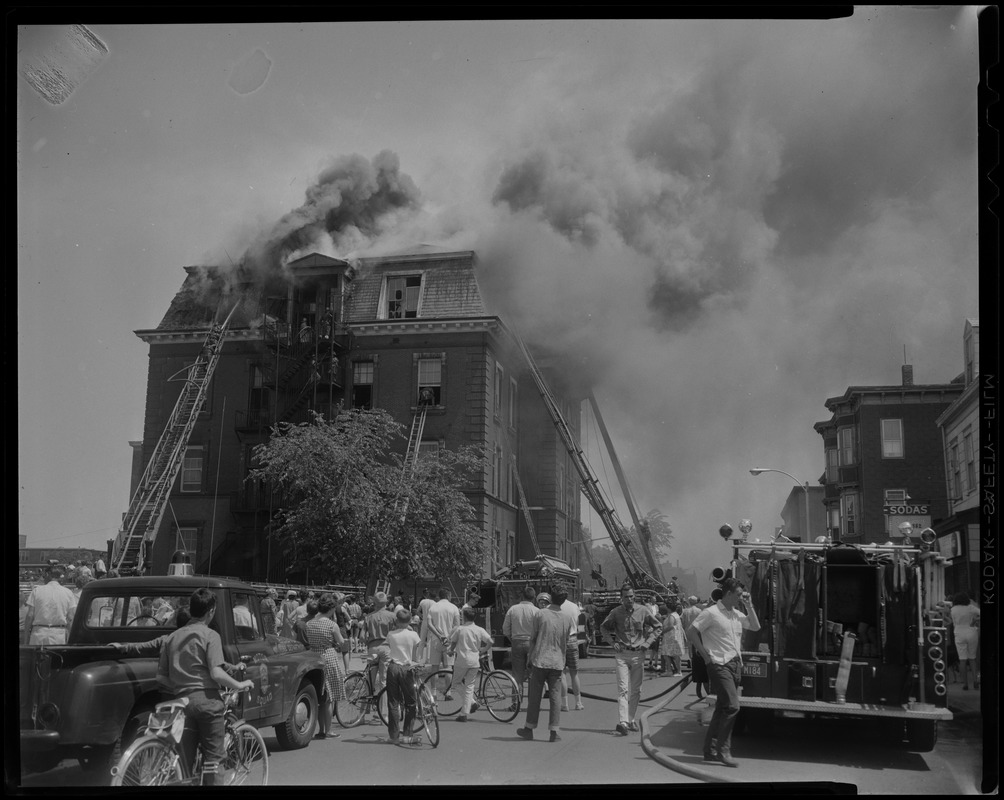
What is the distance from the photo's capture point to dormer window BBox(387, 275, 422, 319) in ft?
83.0

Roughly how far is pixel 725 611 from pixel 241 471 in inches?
934

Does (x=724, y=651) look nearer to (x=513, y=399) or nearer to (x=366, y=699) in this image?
(x=366, y=699)

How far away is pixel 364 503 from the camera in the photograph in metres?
23.5

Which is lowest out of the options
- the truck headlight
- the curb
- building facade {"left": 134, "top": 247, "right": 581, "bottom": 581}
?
the curb

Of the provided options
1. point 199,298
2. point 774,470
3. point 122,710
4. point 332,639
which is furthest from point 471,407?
point 122,710

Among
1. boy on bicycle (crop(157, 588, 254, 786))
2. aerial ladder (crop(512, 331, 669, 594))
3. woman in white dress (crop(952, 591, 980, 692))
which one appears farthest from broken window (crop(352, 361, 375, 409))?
boy on bicycle (crop(157, 588, 254, 786))

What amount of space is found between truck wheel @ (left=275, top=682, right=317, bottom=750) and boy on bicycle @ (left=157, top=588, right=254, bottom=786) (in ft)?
8.40

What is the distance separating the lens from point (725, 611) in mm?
9578

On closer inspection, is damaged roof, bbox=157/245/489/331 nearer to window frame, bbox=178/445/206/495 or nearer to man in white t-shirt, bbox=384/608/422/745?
window frame, bbox=178/445/206/495

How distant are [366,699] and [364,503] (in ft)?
39.0

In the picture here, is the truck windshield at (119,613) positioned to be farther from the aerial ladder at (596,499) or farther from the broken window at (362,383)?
the broken window at (362,383)

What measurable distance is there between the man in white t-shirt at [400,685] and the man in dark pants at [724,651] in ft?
9.90

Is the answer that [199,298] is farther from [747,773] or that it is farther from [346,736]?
[747,773]

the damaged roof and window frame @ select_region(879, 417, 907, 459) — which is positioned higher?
the damaged roof
